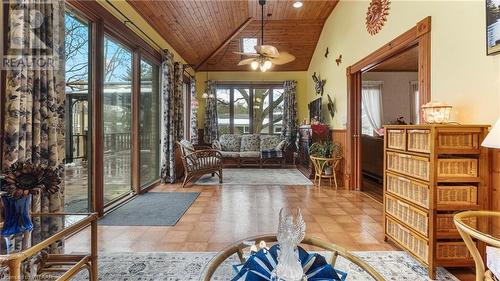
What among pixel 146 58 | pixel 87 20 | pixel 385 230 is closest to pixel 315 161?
pixel 385 230

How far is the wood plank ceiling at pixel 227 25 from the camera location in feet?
15.4

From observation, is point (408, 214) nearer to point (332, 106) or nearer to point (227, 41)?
point (332, 106)

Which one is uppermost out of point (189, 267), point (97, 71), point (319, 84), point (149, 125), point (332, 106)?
point (319, 84)

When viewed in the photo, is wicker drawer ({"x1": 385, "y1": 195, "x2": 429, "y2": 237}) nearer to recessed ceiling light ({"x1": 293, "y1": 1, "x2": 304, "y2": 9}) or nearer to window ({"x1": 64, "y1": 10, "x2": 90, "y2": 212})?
window ({"x1": 64, "y1": 10, "x2": 90, "y2": 212})

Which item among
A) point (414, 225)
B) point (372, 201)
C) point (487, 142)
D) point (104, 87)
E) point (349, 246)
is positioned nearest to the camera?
point (487, 142)

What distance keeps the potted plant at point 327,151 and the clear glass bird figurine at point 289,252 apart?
427cm

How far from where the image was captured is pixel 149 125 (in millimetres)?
4961

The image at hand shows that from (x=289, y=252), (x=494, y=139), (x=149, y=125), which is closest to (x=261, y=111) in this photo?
(x=149, y=125)

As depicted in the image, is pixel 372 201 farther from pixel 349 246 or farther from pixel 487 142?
pixel 487 142

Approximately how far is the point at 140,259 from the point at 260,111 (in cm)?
673

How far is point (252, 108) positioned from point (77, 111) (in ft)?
19.5

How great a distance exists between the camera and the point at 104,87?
Result: 338cm

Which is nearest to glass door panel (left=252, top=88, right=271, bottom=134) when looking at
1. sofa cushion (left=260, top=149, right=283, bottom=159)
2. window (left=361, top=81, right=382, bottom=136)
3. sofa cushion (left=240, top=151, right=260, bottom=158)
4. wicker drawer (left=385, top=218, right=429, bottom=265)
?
sofa cushion (left=240, top=151, right=260, bottom=158)

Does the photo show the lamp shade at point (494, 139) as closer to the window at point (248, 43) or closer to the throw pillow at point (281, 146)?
the throw pillow at point (281, 146)
